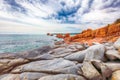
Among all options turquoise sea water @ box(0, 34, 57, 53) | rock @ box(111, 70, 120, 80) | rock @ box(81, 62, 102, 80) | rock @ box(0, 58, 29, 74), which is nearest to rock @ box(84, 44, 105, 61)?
rock @ box(81, 62, 102, 80)

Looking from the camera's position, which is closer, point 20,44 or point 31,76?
point 31,76

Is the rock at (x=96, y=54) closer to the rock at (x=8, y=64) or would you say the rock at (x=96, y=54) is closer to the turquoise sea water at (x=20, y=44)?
the rock at (x=8, y=64)

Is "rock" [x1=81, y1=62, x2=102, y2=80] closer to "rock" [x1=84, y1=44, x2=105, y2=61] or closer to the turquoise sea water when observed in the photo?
"rock" [x1=84, y1=44, x2=105, y2=61]

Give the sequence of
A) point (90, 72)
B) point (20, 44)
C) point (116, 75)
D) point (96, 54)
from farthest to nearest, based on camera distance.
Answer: point (20, 44), point (96, 54), point (90, 72), point (116, 75)

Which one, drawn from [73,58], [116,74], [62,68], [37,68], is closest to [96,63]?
[116,74]

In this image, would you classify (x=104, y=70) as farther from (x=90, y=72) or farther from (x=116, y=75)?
(x=90, y=72)

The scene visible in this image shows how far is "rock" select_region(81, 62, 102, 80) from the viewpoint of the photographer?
236 inches

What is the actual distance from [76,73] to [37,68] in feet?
6.89

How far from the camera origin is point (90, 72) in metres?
6.18

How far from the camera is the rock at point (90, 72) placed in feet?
19.6

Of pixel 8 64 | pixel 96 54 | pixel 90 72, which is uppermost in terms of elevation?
pixel 96 54

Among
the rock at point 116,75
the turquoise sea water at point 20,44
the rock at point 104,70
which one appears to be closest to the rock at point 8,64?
the rock at point 104,70

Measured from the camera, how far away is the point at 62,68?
696 cm

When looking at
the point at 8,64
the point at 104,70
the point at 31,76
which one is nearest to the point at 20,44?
the point at 8,64
